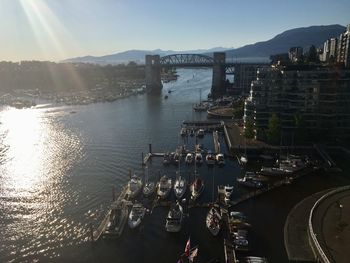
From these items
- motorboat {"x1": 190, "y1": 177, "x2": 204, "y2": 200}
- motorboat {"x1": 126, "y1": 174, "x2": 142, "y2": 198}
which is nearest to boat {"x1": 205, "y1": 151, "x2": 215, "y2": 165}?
motorboat {"x1": 190, "y1": 177, "x2": 204, "y2": 200}

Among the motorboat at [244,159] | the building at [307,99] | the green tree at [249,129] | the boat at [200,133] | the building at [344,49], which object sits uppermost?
the building at [344,49]

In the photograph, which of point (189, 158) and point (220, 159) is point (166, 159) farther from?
point (220, 159)

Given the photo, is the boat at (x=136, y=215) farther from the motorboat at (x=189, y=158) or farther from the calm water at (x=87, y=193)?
the motorboat at (x=189, y=158)

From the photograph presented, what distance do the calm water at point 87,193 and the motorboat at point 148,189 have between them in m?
3.78

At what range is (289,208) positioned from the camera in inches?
1533

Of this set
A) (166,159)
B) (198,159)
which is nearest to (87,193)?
(166,159)

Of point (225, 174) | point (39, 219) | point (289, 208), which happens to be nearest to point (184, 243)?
point (289, 208)

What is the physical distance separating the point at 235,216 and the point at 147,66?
457 ft

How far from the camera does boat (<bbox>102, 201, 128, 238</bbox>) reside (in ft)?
112

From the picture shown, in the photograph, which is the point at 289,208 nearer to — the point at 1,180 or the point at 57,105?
the point at 1,180

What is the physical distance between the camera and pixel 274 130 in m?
58.1

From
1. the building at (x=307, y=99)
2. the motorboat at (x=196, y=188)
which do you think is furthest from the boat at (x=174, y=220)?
the building at (x=307, y=99)

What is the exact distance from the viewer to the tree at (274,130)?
57925 mm

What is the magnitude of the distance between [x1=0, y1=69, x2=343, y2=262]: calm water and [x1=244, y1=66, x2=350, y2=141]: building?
1200 cm
